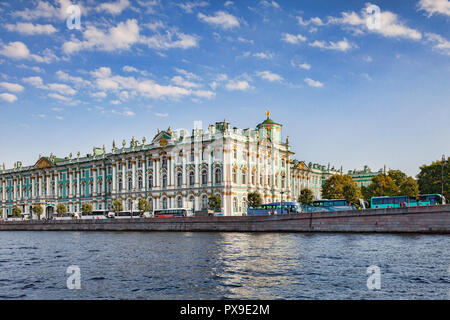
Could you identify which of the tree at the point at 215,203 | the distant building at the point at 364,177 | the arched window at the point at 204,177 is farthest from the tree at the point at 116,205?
the distant building at the point at 364,177

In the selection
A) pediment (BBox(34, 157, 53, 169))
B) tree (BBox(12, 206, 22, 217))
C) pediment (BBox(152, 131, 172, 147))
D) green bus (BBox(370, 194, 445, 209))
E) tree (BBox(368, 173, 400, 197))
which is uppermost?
pediment (BBox(152, 131, 172, 147))

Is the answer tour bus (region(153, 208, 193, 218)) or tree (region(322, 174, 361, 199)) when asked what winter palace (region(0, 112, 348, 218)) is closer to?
tour bus (region(153, 208, 193, 218))

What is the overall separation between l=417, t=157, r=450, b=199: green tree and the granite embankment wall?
3045 cm

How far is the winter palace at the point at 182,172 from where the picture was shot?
63.8 meters

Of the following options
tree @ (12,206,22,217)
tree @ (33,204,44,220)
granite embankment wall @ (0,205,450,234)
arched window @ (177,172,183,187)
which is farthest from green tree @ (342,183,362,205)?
tree @ (12,206,22,217)

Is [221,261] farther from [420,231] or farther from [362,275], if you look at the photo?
[420,231]

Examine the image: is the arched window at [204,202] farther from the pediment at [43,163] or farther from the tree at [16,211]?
the tree at [16,211]

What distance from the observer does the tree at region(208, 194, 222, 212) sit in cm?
6005

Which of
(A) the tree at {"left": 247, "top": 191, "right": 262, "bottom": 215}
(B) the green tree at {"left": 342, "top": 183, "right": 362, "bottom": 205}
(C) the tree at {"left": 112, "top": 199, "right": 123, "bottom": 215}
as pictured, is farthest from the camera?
(C) the tree at {"left": 112, "top": 199, "right": 123, "bottom": 215}

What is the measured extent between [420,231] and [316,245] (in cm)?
1274

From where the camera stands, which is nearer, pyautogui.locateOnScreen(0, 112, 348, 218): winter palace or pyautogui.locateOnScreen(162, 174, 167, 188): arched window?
pyautogui.locateOnScreen(0, 112, 348, 218): winter palace

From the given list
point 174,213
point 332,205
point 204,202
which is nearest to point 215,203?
point 204,202

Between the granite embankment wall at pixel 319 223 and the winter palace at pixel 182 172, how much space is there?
8.96 metres
